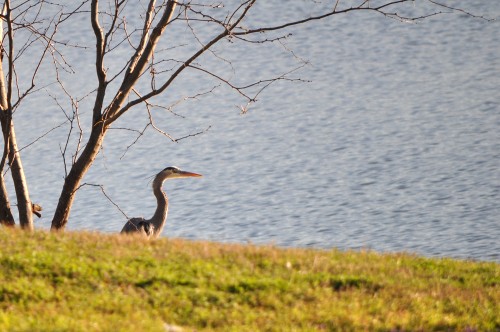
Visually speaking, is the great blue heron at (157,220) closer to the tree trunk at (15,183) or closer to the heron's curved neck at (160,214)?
the heron's curved neck at (160,214)

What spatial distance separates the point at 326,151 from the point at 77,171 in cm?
1112

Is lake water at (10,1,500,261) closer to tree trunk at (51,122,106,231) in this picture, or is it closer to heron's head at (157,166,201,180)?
heron's head at (157,166,201,180)

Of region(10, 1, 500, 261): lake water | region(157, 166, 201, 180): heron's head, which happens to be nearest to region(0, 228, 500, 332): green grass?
region(157, 166, 201, 180): heron's head

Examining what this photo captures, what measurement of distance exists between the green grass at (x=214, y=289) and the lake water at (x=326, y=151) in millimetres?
6447

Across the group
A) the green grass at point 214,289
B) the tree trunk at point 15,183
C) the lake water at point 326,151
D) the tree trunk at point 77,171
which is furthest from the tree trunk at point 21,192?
the lake water at point 326,151

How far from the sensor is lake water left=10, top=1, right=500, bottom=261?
19.9 m

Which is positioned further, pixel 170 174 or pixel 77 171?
pixel 170 174

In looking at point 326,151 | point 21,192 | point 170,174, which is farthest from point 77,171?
point 326,151

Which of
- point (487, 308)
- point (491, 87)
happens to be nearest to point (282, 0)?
point (491, 87)

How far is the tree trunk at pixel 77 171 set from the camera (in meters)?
13.2

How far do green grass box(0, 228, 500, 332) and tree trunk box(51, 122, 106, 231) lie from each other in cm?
192

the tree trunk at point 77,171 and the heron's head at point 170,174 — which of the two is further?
the heron's head at point 170,174

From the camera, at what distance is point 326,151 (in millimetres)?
23688

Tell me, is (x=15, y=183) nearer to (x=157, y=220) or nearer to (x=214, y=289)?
(x=157, y=220)
